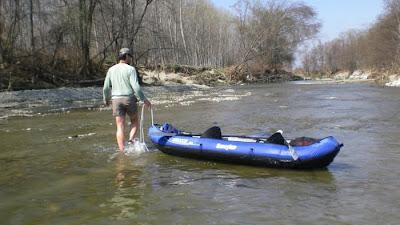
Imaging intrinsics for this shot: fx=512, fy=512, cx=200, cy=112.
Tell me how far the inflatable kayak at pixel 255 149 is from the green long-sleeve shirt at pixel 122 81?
90cm

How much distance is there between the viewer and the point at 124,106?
351 inches

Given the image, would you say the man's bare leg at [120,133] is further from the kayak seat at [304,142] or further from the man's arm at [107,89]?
the kayak seat at [304,142]

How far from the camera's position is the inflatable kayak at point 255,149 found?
278 inches

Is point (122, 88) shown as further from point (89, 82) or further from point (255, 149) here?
point (89, 82)

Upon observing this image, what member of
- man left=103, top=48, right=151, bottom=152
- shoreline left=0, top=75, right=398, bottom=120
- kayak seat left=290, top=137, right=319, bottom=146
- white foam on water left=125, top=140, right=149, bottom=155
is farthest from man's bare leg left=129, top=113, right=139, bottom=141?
shoreline left=0, top=75, right=398, bottom=120

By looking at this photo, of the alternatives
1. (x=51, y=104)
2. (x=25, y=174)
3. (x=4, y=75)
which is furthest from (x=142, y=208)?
(x=4, y=75)

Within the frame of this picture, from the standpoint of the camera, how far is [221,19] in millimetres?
92750

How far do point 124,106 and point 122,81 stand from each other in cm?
44

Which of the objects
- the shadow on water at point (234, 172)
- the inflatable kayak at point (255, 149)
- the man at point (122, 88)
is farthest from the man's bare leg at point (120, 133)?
the shadow on water at point (234, 172)

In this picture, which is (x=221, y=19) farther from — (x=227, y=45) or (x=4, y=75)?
(x=4, y=75)

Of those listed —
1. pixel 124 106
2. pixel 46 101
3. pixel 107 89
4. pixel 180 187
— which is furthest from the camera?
A: pixel 46 101

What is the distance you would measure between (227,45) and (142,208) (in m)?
88.1

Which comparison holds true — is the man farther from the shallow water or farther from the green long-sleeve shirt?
the shallow water

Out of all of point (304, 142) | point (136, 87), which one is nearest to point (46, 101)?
point (136, 87)
